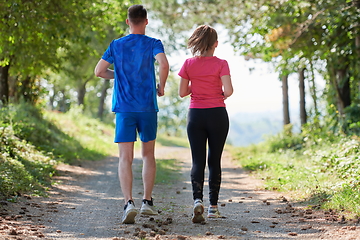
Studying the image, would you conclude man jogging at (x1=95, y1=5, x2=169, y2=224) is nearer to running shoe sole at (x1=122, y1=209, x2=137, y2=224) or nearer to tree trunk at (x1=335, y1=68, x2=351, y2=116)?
running shoe sole at (x1=122, y1=209, x2=137, y2=224)

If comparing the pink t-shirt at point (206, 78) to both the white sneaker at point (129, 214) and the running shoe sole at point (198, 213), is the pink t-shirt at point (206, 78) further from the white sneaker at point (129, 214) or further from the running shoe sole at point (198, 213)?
the white sneaker at point (129, 214)

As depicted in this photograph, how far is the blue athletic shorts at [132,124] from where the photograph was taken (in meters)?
4.55

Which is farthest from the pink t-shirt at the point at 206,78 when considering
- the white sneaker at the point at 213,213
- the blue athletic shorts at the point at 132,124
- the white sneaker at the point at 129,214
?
the white sneaker at the point at 129,214

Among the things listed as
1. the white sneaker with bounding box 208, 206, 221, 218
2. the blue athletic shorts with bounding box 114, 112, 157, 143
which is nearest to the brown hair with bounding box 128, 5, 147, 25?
the blue athletic shorts with bounding box 114, 112, 157, 143

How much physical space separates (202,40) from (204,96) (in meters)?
0.63

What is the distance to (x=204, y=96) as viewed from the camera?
459 cm

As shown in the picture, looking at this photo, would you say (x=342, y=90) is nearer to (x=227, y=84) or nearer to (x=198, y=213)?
(x=227, y=84)

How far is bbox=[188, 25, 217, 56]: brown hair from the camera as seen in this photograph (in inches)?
180

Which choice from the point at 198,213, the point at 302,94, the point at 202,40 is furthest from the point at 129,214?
the point at 302,94

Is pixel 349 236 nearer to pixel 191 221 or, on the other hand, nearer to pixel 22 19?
pixel 191 221

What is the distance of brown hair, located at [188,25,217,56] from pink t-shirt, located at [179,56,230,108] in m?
0.10

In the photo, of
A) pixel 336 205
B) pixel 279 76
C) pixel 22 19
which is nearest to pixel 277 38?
pixel 279 76

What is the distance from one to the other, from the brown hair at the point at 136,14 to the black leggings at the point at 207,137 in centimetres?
119

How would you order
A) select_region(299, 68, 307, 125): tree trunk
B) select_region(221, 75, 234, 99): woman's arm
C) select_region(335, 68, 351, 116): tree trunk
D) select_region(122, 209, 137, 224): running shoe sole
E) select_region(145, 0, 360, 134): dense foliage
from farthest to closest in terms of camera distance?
select_region(299, 68, 307, 125): tree trunk < select_region(335, 68, 351, 116): tree trunk < select_region(145, 0, 360, 134): dense foliage < select_region(221, 75, 234, 99): woman's arm < select_region(122, 209, 137, 224): running shoe sole
